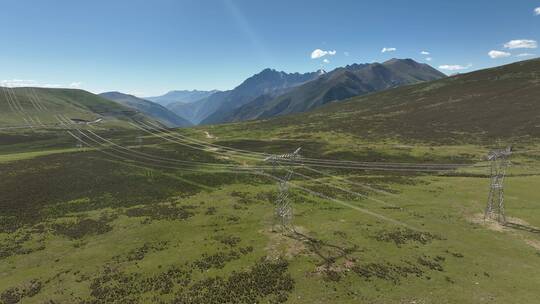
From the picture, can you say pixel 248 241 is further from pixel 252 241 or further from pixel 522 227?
pixel 522 227

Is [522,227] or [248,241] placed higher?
[522,227]

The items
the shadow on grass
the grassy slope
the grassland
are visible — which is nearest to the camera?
the grassland

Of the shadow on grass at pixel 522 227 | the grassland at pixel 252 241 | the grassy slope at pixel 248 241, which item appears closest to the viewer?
the grassland at pixel 252 241

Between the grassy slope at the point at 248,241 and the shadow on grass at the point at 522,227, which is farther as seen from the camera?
the shadow on grass at the point at 522,227

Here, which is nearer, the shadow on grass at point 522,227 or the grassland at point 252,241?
the grassland at point 252,241

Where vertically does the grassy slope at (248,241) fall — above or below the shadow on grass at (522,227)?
below

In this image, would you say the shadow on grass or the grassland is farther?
the shadow on grass

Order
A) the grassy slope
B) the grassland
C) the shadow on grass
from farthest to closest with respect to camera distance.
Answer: the shadow on grass
the grassy slope
the grassland

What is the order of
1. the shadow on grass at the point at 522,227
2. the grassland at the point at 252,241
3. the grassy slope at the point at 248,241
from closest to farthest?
the grassland at the point at 252,241, the grassy slope at the point at 248,241, the shadow on grass at the point at 522,227

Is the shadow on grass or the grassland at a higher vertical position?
the shadow on grass

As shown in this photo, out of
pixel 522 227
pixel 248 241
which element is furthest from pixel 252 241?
pixel 522 227
